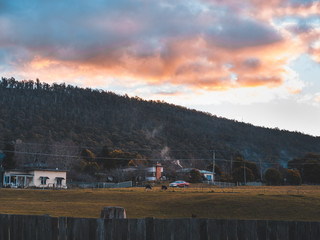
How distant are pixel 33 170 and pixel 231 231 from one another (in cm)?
7340

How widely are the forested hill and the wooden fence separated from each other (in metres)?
113

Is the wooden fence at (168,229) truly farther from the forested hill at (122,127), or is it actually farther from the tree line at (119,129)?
the forested hill at (122,127)

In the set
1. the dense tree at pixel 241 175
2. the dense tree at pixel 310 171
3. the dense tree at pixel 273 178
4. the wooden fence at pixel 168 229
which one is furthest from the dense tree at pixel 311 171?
the wooden fence at pixel 168 229

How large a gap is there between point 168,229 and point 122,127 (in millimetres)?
150148

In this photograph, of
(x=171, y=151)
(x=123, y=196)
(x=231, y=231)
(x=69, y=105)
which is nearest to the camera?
(x=231, y=231)

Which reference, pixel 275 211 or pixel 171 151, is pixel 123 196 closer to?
pixel 275 211

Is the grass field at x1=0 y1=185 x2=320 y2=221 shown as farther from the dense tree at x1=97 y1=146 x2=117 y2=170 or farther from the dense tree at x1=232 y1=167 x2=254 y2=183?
the dense tree at x1=97 y1=146 x2=117 y2=170

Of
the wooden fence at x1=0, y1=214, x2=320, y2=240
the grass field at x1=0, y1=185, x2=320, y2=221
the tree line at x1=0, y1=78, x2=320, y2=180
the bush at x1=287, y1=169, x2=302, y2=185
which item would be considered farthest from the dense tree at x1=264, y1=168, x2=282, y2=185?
the wooden fence at x1=0, y1=214, x2=320, y2=240

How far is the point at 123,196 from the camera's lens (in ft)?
144

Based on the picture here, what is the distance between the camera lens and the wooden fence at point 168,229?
7.20 m

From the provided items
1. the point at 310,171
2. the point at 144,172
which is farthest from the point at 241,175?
the point at 310,171

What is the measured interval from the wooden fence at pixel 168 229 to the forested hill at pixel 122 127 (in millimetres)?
113055

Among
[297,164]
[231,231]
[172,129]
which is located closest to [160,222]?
[231,231]

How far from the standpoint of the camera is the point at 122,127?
6171 inches
